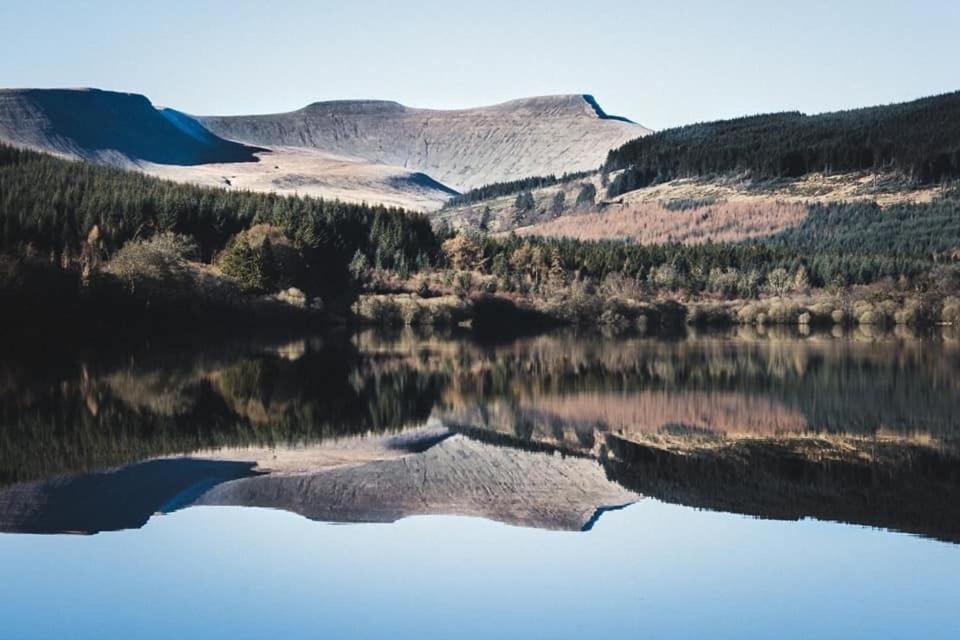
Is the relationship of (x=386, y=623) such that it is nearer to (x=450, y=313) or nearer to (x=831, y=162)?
(x=450, y=313)

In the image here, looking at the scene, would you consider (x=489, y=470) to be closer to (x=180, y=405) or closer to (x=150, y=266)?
(x=180, y=405)

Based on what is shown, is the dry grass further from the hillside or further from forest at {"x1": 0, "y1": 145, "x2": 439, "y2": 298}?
forest at {"x1": 0, "y1": 145, "x2": 439, "y2": 298}

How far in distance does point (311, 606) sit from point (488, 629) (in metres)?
2.01

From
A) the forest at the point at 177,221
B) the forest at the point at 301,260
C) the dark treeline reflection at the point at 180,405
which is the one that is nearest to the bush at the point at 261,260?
the forest at the point at 301,260

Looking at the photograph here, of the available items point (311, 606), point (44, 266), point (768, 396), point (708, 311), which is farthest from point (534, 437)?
point (708, 311)

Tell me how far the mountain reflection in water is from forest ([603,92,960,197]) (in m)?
114

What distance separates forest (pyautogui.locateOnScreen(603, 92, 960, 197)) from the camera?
155 metres

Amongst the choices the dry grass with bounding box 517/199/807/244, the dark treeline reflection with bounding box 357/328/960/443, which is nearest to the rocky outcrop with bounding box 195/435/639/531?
the dark treeline reflection with bounding box 357/328/960/443

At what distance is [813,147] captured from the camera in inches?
6713

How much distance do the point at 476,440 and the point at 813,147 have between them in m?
152

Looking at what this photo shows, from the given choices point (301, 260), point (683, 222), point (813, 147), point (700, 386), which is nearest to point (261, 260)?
point (301, 260)

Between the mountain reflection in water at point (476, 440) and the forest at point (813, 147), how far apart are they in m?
114

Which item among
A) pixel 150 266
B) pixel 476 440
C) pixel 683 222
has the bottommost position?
pixel 683 222

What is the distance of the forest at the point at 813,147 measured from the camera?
154750mm
